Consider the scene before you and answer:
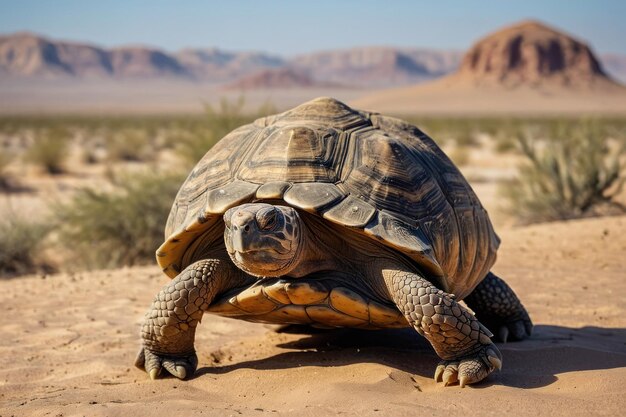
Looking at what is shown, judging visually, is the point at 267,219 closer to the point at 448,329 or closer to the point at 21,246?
the point at 448,329

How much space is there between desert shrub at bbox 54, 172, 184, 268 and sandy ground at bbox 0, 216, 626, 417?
2969 millimetres

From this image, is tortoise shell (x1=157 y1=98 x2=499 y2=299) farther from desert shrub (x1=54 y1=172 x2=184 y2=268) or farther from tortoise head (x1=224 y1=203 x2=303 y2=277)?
desert shrub (x1=54 y1=172 x2=184 y2=268)

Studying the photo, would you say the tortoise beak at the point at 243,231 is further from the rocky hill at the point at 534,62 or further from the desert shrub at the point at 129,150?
the rocky hill at the point at 534,62

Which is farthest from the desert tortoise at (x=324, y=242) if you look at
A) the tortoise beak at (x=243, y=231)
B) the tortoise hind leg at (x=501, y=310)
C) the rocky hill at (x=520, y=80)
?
the rocky hill at (x=520, y=80)

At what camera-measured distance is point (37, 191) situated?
59.2ft

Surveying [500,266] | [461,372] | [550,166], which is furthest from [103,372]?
[550,166]

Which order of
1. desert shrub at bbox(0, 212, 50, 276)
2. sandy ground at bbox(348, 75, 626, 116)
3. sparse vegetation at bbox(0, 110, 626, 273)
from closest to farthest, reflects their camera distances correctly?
desert shrub at bbox(0, 212, 50, 276) < sparse vegetation at bbox(0, 110, 626, 273) < sandy ground at bbox(348, 75, 626, 116)

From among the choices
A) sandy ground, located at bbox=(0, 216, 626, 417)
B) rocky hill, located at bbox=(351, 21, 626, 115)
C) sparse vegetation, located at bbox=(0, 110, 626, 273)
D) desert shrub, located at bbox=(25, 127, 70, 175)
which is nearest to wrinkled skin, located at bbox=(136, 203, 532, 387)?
sandy ground, located at bbox=(0, 216, 626, 417)

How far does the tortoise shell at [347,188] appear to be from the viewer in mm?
4242

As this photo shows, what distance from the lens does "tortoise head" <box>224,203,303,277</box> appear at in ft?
12.5

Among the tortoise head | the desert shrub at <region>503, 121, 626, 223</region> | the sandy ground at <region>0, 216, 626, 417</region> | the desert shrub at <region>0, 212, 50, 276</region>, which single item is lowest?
the desert shrub at <region>0, 212, 50, 276</region>

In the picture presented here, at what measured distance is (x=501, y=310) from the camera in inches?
215

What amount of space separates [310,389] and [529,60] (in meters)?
130

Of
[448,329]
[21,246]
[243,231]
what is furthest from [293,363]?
[21,246]
